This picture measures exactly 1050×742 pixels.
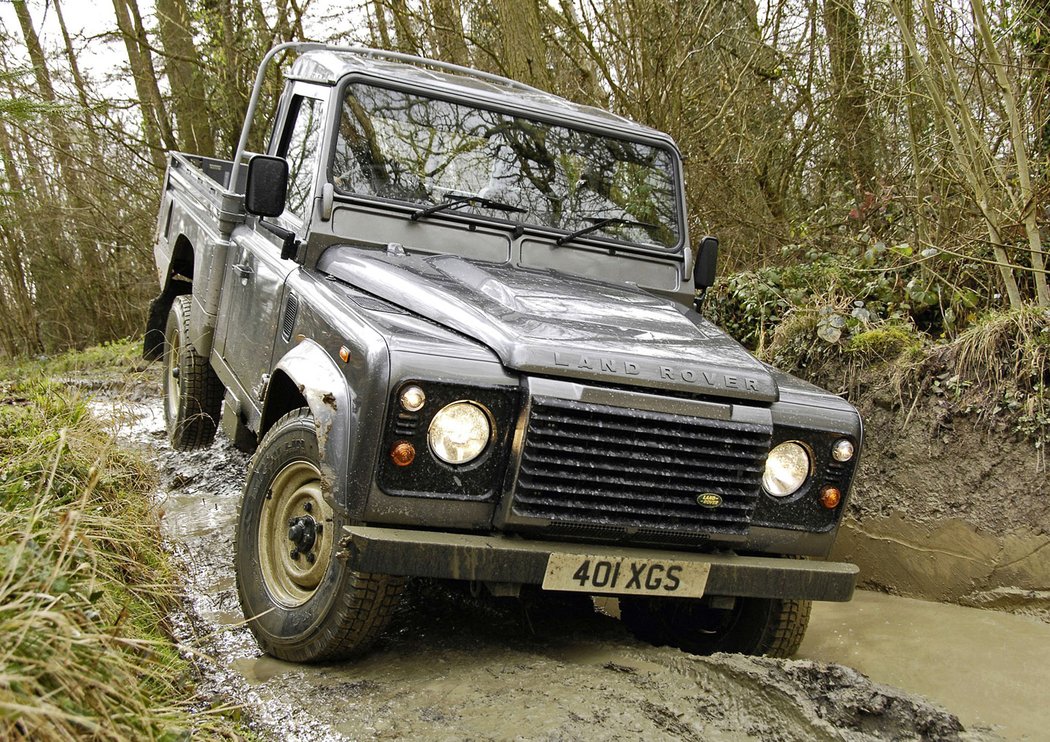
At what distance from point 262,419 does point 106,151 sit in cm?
1076

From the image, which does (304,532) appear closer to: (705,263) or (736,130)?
(705,263)

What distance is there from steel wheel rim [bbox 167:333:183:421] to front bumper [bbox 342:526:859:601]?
3.70 meters

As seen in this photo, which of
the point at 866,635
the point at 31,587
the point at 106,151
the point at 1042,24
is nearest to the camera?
the point at 31,587

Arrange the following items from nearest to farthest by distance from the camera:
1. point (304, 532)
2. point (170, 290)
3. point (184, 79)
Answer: point (304, 532) → point (170, 290) → point (184, 79)

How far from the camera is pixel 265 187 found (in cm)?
406

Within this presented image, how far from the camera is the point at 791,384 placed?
3688 mm

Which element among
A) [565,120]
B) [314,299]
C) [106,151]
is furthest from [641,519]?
[106,151]

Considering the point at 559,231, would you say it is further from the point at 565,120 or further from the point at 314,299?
the point at 314,299

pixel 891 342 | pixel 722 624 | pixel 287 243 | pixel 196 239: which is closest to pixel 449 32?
pixel 196 239

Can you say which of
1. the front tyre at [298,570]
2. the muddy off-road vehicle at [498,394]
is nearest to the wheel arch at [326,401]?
the muddy off-road vehicle at [498,394]

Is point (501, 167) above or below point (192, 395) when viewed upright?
above

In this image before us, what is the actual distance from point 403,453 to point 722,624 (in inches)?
65.8

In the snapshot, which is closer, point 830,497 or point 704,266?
point 830,497

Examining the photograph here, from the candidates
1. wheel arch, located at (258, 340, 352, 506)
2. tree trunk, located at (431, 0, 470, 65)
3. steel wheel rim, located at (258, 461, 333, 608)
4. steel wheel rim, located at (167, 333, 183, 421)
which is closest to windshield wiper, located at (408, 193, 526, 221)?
wheel arch, located at (258, 340, 352, 506)
